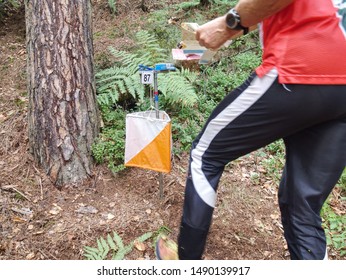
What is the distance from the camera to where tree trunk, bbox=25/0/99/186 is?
3057 millimetres

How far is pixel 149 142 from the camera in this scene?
9.13ft

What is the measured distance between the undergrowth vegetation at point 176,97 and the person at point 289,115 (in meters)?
0.97

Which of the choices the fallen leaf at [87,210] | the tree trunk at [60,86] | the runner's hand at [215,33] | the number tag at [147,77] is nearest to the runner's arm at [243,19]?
the runner's hand at [215,33]

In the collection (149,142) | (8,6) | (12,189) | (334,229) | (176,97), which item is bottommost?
(334,229)

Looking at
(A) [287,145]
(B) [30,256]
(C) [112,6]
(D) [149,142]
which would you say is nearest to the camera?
(A) [287,145]

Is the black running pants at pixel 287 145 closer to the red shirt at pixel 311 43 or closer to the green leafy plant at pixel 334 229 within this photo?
the red shirt at pixel 311 43

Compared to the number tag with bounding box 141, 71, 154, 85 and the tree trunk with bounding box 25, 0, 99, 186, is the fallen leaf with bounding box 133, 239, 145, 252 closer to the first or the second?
the tree trunk with bounding box 25, 0, 99, 186

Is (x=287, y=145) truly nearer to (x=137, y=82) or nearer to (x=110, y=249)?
(x=110, y=249)

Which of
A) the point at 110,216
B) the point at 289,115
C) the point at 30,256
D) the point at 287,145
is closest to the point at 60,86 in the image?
the point at 110,216

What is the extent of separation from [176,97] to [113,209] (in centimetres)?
132

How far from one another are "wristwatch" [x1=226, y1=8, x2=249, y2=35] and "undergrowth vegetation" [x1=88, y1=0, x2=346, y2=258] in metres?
1.66

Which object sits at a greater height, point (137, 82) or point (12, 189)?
point (137, 82)

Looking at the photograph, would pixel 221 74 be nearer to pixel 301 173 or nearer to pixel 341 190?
pixel 341 190

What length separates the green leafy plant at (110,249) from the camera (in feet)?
8.09
